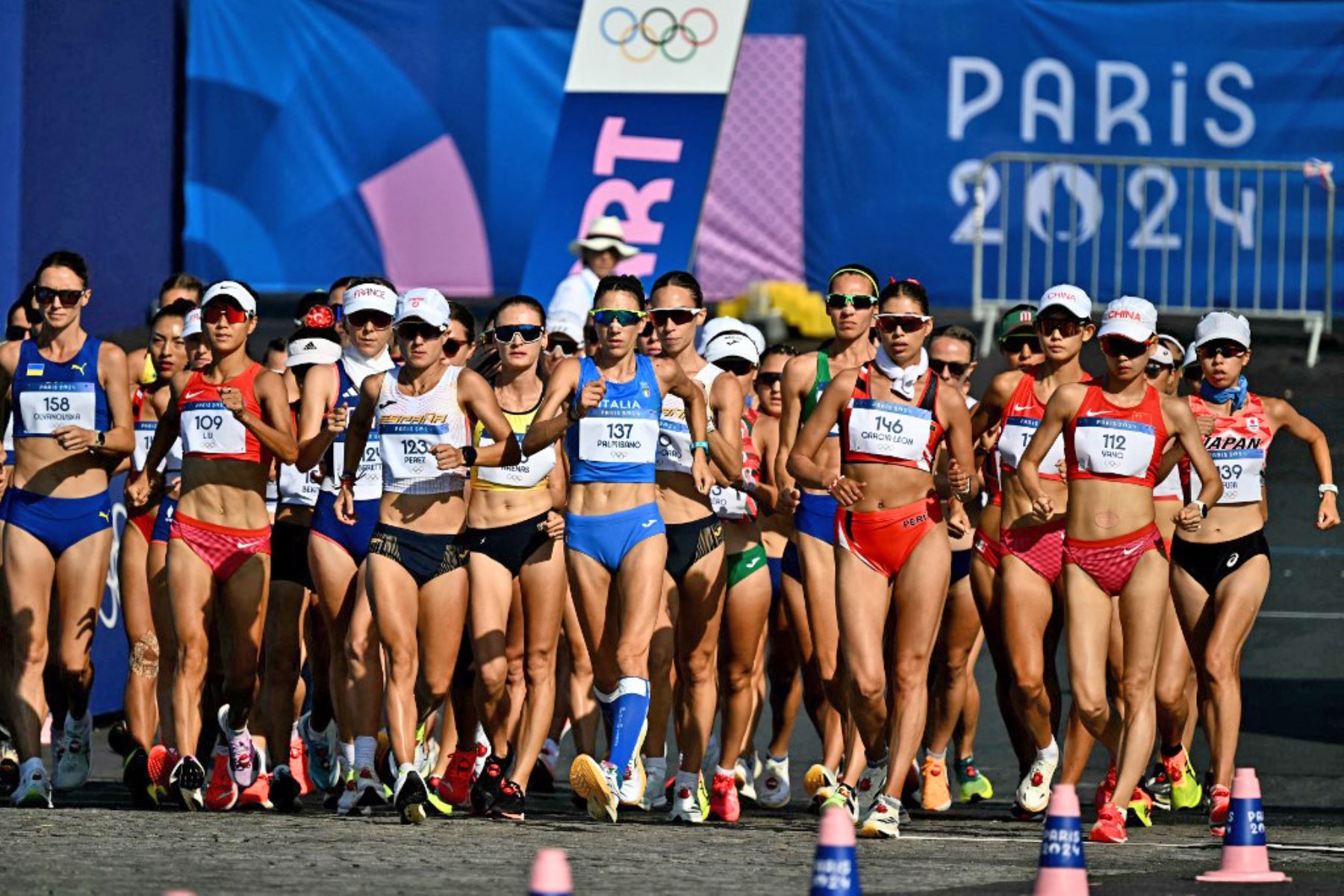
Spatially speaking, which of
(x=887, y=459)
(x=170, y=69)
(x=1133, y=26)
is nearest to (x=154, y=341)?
(x=887, y=459)

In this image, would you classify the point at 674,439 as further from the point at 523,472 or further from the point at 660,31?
the point at 660,31

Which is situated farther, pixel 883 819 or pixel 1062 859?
pixel 883 819

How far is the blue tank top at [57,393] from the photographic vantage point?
1181cm

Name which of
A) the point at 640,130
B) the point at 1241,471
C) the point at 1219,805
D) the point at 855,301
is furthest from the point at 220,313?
the point at 640,130

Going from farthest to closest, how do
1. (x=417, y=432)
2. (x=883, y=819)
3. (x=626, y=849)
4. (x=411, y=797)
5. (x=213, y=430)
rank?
(x=213, y=430) → (x=417, y=432) → (x=883, y=819) → (x=411, y=797) → (x=626, y=849)

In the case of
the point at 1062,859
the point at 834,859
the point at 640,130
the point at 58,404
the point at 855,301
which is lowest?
the point at 1062,859

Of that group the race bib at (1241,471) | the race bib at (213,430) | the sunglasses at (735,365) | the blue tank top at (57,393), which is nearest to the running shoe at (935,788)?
the race bib at (1241,471)

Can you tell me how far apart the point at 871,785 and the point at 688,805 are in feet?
3.03

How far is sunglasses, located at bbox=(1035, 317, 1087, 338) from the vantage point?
11.8 meters

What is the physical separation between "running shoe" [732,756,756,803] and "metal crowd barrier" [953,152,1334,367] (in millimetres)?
8092

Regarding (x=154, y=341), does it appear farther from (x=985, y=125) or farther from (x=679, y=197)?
(x=985, y=125)

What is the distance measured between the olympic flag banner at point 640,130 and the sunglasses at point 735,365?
422cm

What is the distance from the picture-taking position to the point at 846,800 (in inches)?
437

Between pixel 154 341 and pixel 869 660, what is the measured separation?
418 centimetres
